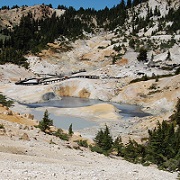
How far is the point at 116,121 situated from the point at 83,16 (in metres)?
128

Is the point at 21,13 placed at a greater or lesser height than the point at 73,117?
greater

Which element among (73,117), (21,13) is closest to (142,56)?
(73,117)

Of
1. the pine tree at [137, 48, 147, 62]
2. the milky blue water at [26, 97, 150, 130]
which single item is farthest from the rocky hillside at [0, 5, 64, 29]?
the milky blue water at [26, 97, 150, 130]

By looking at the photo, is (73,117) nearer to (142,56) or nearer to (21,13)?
(142,56)

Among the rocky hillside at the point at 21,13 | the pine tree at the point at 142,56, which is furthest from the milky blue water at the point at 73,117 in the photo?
the rocky hillside at the point at 21,13

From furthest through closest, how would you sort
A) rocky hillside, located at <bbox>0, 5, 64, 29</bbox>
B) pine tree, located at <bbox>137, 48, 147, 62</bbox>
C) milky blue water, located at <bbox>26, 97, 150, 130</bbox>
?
rocky hillside, located at <bbox>0, 5, 64, 29</bbox>, pine tree, located at <bbox>137, 48, 147, 62</bbox>, milky blue water, located at <bbox>26, 97, 150, 130</bbox>

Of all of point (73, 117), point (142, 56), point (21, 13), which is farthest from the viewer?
point (21, 13)

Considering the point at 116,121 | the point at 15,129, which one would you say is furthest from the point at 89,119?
the point at 15,129

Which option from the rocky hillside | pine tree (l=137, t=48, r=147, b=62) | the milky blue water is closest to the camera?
the milky blue water

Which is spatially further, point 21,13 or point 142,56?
point 21,13

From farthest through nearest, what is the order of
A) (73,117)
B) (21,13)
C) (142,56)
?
1. (21,13)
2. (142,56)
3. (73,117)

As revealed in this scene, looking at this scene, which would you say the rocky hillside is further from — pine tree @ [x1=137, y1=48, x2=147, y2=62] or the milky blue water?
the milky blue water

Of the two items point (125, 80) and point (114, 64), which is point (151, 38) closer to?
point (114, 64)

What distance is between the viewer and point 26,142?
17688 mm
